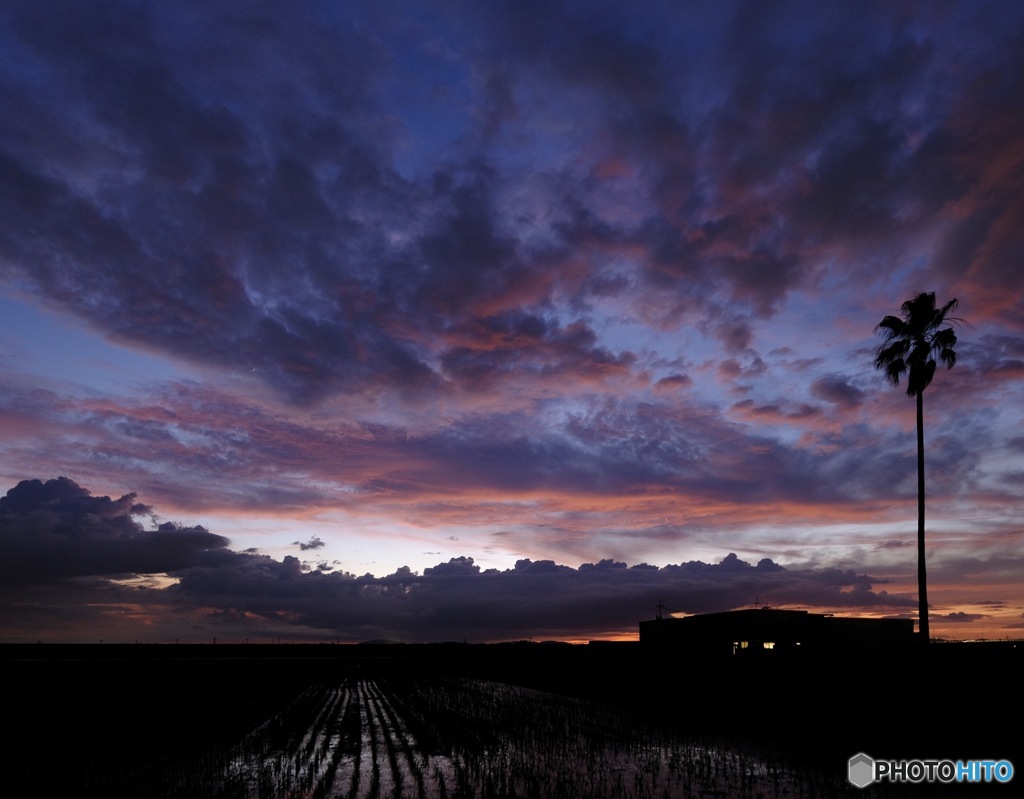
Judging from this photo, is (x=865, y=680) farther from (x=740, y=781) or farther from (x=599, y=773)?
(x=599, y=773)

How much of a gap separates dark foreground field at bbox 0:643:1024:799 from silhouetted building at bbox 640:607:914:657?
3279cm

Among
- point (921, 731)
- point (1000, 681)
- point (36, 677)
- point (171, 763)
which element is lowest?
point (36, 677)

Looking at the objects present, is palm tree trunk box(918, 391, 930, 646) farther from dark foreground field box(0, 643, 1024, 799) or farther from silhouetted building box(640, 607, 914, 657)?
silhouetted building box(640, 607, 914, 657)

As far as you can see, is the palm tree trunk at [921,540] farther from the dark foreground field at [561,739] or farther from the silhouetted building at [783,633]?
the silhouetted building at [783,633]

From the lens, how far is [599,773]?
2027 centimetres

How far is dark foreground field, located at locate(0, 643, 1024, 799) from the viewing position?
60.8ft

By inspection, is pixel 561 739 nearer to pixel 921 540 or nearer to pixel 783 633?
pixel 921 540

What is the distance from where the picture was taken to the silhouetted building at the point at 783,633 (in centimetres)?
6894

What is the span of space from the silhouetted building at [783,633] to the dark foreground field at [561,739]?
32.8 metres

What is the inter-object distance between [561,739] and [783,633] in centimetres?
5027

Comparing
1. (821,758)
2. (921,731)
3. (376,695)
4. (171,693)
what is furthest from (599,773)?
(171,693)

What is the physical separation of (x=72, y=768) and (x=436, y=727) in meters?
14.0

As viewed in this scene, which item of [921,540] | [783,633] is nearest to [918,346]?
[921,540]

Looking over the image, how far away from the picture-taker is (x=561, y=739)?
26.7 m
